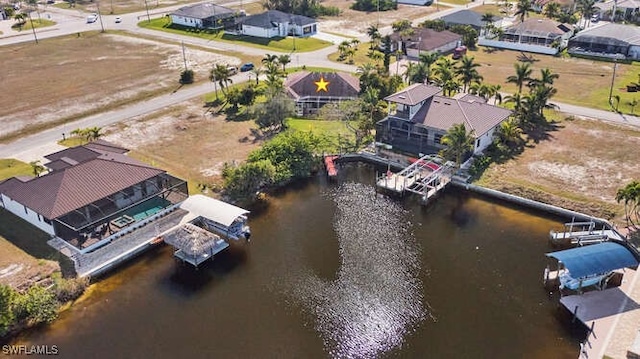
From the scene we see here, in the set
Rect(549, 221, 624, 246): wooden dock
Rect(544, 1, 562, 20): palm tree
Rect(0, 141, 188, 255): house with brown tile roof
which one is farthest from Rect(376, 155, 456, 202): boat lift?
Rect(544, 1, 562, 20): palm tree

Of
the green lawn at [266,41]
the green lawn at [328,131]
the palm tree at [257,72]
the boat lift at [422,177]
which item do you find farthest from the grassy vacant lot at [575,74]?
the palm tree at [257,72]

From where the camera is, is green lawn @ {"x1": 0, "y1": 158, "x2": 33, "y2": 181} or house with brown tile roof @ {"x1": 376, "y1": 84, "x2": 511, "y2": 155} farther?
house with brown tile roof @ {"x1": 376, "y1": 84, "x2": 511, "y2": 155}

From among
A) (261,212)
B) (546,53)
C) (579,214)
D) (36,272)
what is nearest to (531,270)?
(579,214)

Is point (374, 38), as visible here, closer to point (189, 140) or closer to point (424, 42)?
point (424, 42)

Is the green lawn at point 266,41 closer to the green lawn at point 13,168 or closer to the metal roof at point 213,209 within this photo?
the green lawn at point 13,168

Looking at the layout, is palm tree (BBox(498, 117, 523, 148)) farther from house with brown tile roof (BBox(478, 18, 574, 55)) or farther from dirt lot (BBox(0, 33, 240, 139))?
dirt lot (BBox(0, 33, 240, 139))

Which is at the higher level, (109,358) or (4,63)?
(4,63)

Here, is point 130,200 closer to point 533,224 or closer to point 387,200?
point 387,200
